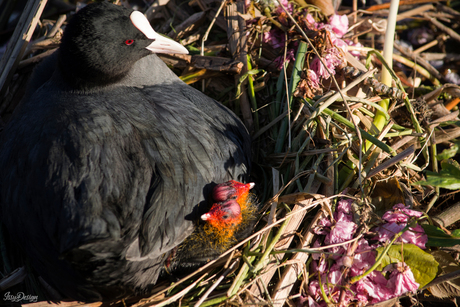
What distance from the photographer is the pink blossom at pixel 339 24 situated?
2464 millimetres

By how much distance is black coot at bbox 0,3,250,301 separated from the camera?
1494 mm

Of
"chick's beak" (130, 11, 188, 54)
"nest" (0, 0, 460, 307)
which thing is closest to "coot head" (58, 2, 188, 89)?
"chick's beak" (130, 11, 188, 54)

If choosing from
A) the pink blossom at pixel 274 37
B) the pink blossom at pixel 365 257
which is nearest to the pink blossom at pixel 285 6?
the pink blossom at pixel 274 37

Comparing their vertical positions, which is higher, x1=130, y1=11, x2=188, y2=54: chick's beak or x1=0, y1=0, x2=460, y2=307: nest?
x1=130, y1=11, x2=188, y2=54: chick's beak

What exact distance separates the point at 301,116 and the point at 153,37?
36.1 inches

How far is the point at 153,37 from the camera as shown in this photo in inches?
79.7

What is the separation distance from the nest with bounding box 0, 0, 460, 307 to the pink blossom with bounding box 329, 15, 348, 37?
3cm

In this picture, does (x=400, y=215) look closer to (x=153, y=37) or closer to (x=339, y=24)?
(x=339, y=24)

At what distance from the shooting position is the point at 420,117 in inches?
84.8

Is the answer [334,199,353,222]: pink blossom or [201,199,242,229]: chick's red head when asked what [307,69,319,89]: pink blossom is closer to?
[334,199,353,222]: pink blossom

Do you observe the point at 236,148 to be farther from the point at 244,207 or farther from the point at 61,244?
the point at 61,244

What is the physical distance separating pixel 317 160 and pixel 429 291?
2.51 ft

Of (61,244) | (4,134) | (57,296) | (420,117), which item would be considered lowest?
(57,296)

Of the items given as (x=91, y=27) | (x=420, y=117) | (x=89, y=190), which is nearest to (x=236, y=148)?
(x=89, y=190)
